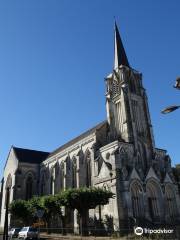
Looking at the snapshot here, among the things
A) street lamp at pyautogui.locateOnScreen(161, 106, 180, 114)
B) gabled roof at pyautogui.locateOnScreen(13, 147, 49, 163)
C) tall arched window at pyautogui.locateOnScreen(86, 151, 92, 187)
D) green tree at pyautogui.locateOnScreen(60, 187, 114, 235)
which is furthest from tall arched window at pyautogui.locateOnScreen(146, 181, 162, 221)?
street lamp at pyautogui.locateOnScreen(161, 106, 180, 114)

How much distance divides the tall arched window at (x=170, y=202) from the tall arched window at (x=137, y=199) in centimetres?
568

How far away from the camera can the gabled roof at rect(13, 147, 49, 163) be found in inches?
2415

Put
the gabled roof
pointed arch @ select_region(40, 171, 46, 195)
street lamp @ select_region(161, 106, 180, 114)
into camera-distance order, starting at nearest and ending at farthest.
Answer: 1. street lamp @ select_region(161, 106, 180, 114)
2. pointed arch @ select_region(40, 171, 46, 195)
3. the gabled roof

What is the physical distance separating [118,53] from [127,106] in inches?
503

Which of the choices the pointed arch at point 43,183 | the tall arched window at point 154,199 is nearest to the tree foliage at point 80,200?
the tall arched window at point 154,199

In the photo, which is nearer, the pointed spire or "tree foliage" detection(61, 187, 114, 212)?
"tree foliage" detection(61, 187, 114, 212)

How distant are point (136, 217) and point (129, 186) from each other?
3.97 m

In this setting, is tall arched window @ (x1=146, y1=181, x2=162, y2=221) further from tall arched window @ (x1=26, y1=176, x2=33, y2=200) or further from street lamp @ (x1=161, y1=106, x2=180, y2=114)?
street lamp @ (x1=161, y1=106, x2=180, y2=114)

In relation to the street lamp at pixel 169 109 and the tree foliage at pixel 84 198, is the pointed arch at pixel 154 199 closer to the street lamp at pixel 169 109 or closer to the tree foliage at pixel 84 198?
the tree foliage at pixel 84 198

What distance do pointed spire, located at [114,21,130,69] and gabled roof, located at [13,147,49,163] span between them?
1127 inches

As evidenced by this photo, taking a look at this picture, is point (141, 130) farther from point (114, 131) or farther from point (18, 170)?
point (18, 170)

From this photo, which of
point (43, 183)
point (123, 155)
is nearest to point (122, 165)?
point (123, 155)

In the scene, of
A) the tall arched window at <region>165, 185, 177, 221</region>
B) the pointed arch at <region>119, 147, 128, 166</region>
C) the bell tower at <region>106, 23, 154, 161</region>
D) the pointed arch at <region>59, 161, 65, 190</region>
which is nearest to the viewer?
the pointed arch at <region>119, 147, 128, 166</region>

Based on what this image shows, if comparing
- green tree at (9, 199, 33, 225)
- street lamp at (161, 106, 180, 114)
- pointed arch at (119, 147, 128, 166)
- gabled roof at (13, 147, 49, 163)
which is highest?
gabled roof at (13, 147, 49, 163)
